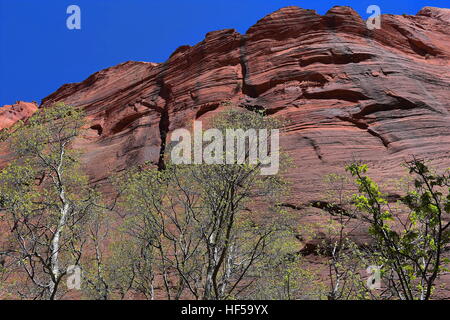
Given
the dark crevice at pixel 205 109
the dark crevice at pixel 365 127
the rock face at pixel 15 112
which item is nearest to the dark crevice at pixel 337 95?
the dark crevice at pixel 365 127

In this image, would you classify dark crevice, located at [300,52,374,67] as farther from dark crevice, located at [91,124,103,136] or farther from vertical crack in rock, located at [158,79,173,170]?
dark crevice, located at [91,124,103,136]

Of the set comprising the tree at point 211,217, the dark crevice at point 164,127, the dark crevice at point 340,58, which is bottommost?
the tree at point 211,217

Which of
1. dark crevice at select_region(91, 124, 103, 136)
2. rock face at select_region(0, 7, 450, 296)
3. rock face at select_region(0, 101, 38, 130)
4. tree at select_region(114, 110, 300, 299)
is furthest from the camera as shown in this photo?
rock face at select_region(0, 101, 38, 130)

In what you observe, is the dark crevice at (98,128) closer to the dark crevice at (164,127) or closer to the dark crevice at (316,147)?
the dark crevice at (164,127)

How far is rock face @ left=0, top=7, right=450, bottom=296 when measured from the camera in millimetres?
34750

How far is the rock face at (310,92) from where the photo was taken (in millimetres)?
34750

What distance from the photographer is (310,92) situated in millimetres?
41219

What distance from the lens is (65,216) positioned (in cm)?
1975

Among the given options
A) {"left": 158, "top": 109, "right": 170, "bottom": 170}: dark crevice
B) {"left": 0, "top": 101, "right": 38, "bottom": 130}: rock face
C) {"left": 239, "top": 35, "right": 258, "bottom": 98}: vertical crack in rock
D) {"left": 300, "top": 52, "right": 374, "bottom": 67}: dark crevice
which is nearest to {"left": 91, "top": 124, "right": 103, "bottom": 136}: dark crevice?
{"left": 158, "top": 109, "right": 170, "bottom": 170}: dark crevice

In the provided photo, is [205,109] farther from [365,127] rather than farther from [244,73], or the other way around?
[365,127]

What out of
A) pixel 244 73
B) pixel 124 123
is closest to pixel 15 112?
pixel 124 123

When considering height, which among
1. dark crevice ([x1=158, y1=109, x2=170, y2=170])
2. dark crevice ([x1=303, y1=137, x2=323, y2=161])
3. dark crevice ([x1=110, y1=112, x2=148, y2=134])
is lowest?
dark crevice ([x1=303, y1=137, x2=323, y2=161])
